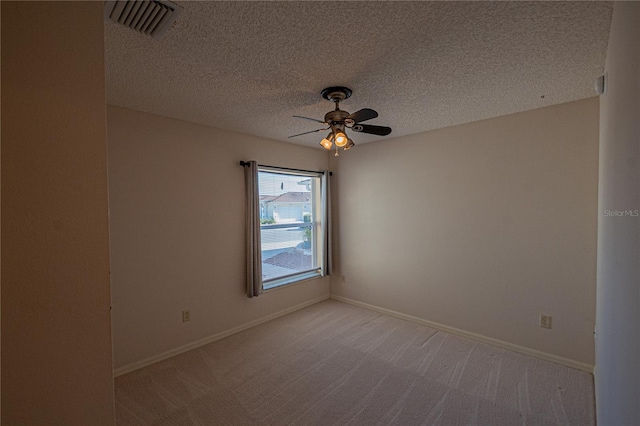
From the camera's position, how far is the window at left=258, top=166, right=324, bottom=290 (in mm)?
3881

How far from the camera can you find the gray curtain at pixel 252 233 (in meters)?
3.45

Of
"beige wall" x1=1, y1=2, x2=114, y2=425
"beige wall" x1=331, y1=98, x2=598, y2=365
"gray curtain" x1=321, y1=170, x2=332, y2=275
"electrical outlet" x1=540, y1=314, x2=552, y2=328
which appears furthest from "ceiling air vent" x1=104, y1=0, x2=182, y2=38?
"electrical outlet" x1=540, y1=314, x2=552, y2=328

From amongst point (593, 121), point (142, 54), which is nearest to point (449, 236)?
point (593, 121)

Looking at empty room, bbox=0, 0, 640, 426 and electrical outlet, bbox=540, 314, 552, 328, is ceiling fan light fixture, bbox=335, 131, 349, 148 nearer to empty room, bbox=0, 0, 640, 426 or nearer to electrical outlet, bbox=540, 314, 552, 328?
empty room, bbox=0, 0, 640, 426

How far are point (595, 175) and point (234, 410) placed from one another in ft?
11.5

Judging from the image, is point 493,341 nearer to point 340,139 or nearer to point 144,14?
point 340,139

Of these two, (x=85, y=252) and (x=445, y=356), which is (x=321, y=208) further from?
(x=85, y=252)

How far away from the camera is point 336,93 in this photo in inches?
87.9

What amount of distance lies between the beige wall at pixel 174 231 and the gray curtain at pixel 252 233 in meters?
0.11

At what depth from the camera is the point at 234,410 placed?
2111 millimetres

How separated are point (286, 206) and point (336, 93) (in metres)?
2.20

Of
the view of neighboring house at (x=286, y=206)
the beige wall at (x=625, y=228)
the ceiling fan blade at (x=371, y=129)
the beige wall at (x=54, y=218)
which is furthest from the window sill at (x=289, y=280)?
the beige wall at (x=625, y=228)

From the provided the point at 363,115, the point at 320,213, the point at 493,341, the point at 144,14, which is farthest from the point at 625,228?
the point at 320,213

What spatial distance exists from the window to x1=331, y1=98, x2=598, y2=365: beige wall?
65cm
